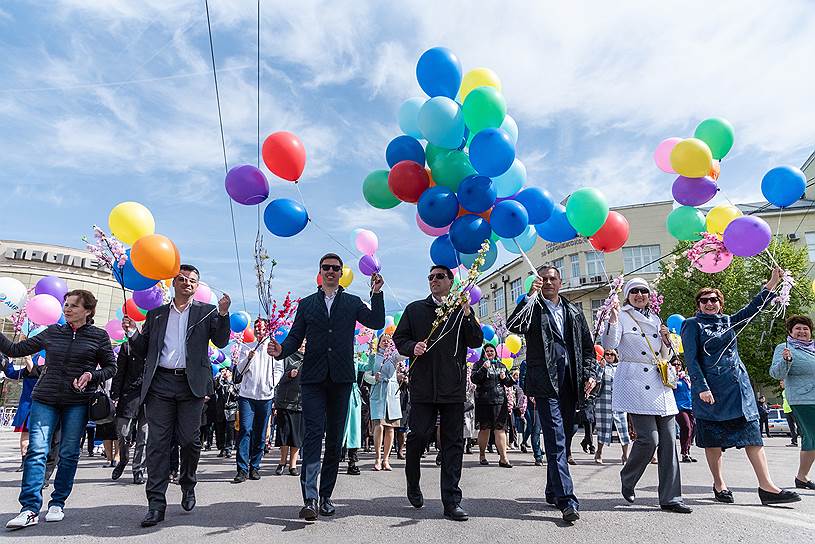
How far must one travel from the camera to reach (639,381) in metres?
5.02

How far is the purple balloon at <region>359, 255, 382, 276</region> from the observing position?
8242mm

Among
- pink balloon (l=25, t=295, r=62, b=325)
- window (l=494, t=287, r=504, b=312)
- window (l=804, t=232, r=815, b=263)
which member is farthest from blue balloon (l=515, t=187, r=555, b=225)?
window (l=494, t=287, r=504, b=312)

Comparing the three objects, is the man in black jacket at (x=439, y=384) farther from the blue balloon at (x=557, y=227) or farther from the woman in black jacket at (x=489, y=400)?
the woman in black jacket at (x=489, y=400)

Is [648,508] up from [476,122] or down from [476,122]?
down

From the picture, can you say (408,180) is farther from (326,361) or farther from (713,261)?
(713,261)

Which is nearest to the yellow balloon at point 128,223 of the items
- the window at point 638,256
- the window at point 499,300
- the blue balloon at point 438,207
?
A: the blue balloon at point 438,207

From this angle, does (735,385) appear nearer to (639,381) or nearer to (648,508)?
(639,381)

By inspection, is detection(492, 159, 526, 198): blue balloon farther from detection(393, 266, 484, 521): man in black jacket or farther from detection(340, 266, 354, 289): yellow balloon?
detection(340, 266, 354, 289): yellow balloon

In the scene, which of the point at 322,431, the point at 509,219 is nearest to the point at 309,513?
the point at 322,431

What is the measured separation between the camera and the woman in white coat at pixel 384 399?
27.5 ft

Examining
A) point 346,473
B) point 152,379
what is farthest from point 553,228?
point 152,379

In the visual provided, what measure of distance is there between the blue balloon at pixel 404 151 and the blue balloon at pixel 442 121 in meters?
0.39

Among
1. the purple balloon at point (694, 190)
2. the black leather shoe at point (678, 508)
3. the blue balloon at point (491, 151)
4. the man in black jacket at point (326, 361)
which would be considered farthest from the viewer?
the purple balloon at point (694, 190)

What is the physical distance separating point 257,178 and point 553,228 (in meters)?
3.73
